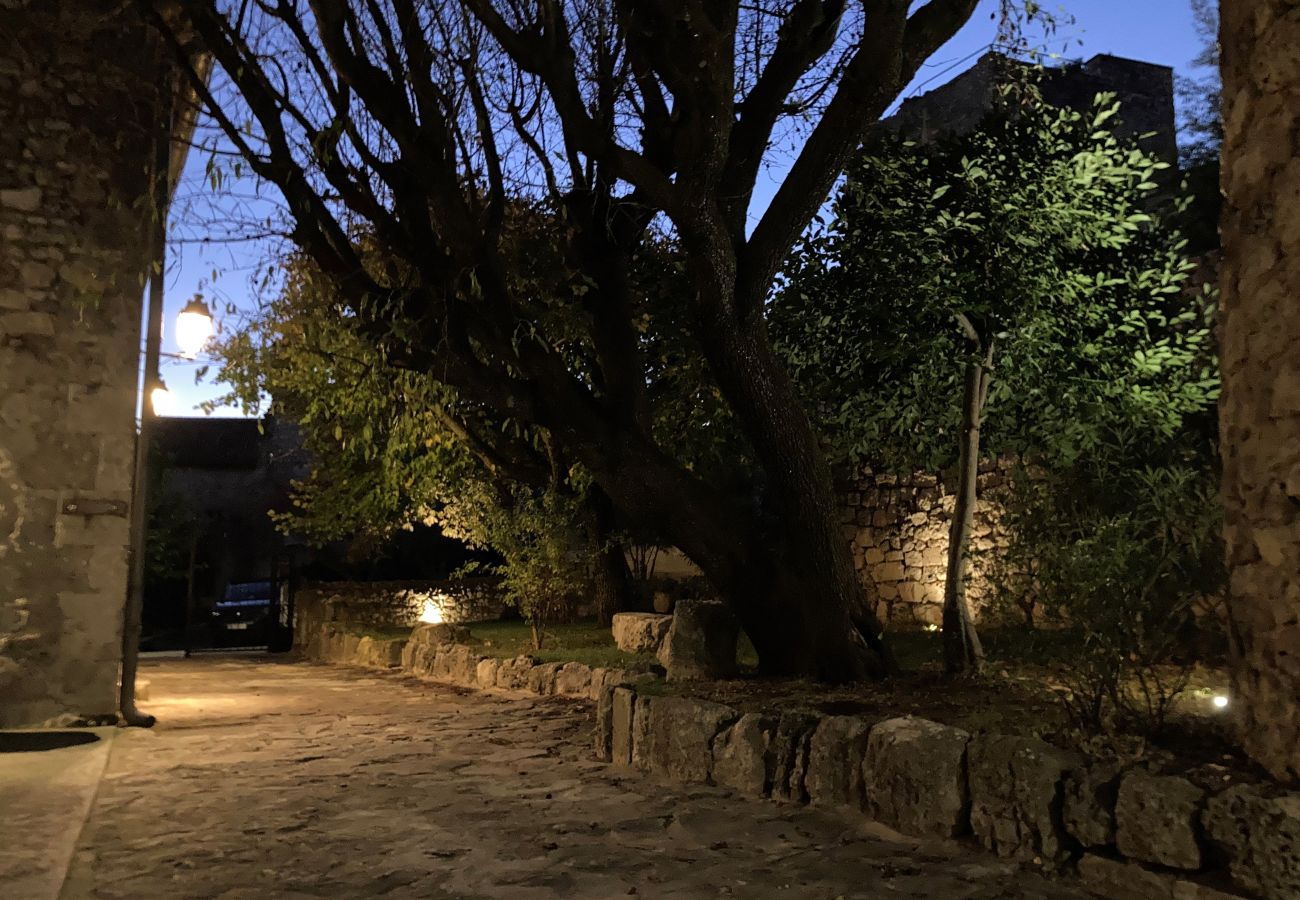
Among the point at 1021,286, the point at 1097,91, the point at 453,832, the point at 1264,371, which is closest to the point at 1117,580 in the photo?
the point at 1264,371

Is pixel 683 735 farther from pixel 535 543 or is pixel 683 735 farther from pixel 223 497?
pixel 223 497

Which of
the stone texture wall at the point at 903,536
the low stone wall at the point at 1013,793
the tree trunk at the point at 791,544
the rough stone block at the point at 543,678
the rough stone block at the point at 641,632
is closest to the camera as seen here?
the low stone wall at the point at 1013,793

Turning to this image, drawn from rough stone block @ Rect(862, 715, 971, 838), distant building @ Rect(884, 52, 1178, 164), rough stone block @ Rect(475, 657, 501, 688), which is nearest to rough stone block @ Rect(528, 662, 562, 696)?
rough stone block @ Rect(475, 657, 501, 688)

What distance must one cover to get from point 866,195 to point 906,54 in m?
1.13

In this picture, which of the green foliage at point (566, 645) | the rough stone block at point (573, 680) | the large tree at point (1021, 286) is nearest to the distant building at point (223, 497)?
the green foliage at point (566, 645)

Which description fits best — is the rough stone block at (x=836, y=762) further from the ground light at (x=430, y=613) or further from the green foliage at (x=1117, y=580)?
the ground light at (x=430, y=613)

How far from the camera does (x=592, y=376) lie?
36.2ft

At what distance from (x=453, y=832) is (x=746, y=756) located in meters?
1.71

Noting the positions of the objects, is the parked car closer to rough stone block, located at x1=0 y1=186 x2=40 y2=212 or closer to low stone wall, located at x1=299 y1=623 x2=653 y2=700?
low stone wall, located at x1=299 y1=623 x2=653 y2=700

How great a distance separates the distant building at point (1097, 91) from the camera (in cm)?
1370

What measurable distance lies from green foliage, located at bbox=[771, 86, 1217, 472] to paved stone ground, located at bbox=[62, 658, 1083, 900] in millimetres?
3733

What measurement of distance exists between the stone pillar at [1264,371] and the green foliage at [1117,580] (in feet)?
2.05

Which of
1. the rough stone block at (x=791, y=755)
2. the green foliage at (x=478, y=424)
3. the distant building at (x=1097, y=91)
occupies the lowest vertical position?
the rough stone block at (x=791, y=755)

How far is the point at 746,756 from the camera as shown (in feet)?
19.0
